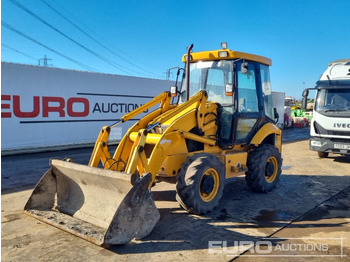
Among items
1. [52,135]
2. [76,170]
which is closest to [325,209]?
[76,170]

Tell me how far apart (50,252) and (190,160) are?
222 centimetres

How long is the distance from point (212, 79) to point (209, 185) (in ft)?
6.88

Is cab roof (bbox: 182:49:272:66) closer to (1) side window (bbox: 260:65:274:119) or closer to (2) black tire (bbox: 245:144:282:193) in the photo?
(1) side window (bbox: 260:65:274:119)

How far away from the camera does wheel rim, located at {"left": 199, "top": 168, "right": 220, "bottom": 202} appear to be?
4.80 metres

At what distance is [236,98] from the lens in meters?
5.65

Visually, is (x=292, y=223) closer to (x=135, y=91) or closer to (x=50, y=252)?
(x=50, y=252)

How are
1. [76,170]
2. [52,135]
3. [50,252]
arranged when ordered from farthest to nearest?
[52,135] < [76,170] < [50,252]

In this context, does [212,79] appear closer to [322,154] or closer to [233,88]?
[233,88]

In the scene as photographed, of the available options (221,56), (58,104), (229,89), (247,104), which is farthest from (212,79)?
(58,104)

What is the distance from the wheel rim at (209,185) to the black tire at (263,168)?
121cm

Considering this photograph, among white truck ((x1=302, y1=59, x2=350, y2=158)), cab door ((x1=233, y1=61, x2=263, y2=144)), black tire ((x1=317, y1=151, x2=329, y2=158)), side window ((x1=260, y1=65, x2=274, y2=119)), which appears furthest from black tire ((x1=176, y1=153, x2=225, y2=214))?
black tire ((x1=317, y1=151, x2=329, y2=158))

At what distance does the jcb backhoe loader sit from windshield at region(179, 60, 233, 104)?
18mm

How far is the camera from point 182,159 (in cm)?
516

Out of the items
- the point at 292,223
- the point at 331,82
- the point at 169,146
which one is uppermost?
the point at 331,82
